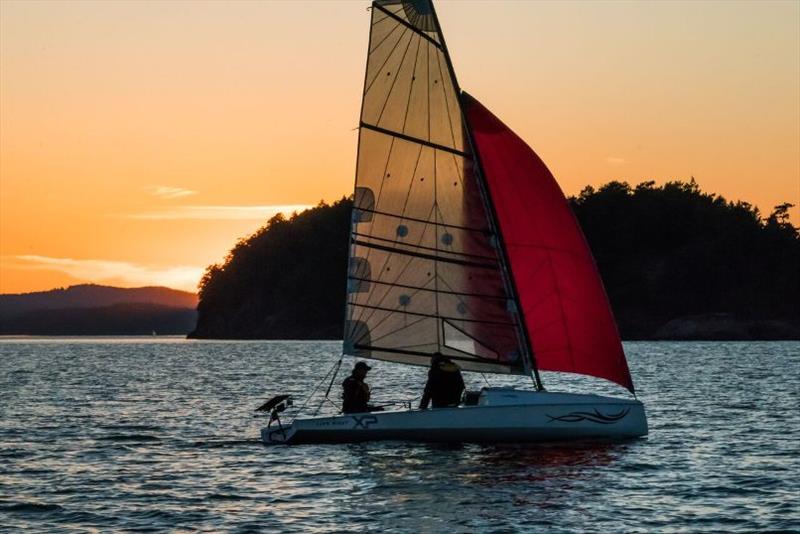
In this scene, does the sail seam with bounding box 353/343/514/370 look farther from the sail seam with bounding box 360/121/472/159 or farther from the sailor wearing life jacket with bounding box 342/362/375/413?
the sail seam with bounding box 360/121/472/159

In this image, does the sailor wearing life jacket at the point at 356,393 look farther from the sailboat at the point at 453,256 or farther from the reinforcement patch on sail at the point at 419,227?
the reinforcement patch on sail at the point at 419,227

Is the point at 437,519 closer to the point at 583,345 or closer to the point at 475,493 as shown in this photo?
the point at 475,493

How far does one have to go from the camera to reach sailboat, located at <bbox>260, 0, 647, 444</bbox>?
112 ft

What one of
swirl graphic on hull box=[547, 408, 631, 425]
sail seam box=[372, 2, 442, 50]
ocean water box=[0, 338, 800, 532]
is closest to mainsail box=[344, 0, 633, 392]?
sail seam box=[372, 2, 442, 50]

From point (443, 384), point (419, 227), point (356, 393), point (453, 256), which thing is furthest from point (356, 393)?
point (419, 227)

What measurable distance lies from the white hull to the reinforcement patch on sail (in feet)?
5.47

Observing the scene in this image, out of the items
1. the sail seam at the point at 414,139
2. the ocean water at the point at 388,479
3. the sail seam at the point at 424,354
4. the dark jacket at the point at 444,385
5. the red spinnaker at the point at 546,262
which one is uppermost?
the sail seam at the point at 414,139

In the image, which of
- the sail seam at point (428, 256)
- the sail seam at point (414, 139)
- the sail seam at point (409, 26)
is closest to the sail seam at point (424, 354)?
the sail seam at point (428, 256)

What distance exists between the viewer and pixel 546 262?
1362 inches

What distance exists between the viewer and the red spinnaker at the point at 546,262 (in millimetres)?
34219

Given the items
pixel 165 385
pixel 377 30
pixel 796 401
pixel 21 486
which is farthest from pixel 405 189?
pixel 165 385

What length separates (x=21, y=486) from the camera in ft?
98.9

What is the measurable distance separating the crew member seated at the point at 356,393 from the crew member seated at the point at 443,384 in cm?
168

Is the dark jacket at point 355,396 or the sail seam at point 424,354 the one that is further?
the sail seam at point 424,354
